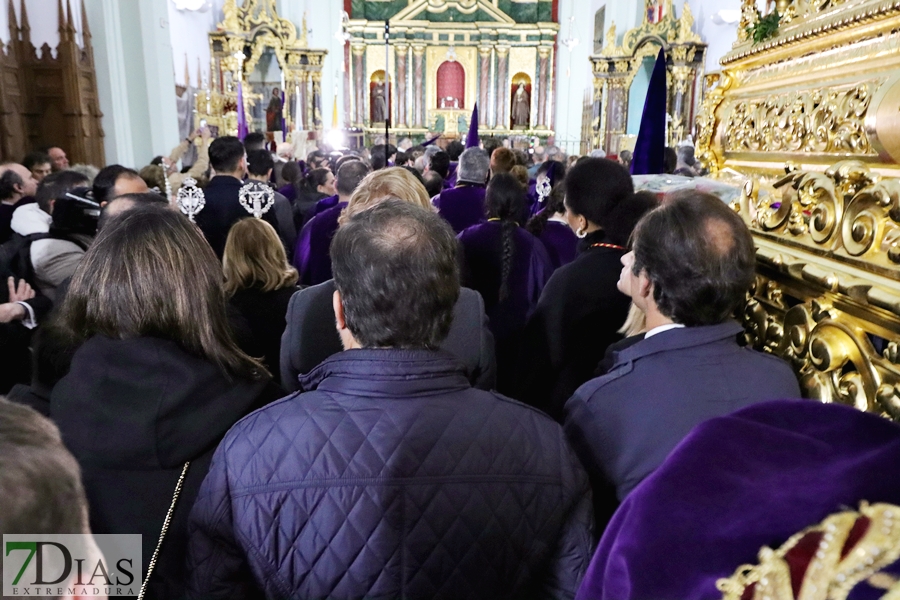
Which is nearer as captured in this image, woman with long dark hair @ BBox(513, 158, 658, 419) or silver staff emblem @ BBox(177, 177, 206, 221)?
woman with long dark hair @ BBox(513, 158, 658, 419)

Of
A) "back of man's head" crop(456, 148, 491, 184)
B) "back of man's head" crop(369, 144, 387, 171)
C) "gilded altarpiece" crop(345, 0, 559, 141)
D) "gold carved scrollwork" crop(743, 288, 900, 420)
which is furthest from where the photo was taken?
"gilded altarpiece" crop(345, 0, 559, 141)

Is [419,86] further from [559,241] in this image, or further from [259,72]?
[559,241]

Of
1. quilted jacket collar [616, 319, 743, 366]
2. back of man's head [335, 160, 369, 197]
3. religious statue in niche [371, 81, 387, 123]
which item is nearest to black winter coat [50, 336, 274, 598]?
quilted jacket collar [616, 319, 743, 366]

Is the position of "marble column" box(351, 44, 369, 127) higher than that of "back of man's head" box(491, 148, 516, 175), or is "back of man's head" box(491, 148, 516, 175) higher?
"marble column" box(351, 44, 369, 127)

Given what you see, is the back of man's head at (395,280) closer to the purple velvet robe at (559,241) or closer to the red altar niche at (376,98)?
the purple velvet robe at (559,241)

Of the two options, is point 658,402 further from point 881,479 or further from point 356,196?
point 356,196

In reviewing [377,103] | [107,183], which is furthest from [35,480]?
[377,103]

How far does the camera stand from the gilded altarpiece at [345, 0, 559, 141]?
67.9 ft

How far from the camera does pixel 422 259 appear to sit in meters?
1.25

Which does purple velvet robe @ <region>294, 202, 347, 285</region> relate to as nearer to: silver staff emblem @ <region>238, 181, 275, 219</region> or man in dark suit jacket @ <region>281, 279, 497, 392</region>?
silver staff emblem @ <region>238, 181, 275, 219</region>

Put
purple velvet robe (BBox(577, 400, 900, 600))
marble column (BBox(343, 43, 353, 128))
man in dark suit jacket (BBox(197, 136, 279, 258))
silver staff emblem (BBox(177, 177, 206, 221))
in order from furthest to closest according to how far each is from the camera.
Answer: marble column (BBox(343, 43, 353, 128)) → man in dark suit jacket (BBox(197, 136, 279, 258)) → silver staff emblem (BBox(177, 177, 206, 221)) → purple velvet robe (BBox(577, 400, 900, 600))

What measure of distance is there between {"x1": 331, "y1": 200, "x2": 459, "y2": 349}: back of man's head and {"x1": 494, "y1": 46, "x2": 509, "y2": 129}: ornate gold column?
20502mm

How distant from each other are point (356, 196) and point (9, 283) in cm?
158

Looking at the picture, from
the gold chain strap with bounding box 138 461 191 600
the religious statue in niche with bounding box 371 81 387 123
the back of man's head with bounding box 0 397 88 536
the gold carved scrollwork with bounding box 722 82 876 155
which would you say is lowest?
the gold chain strap with bounding box 138 461 191 600
